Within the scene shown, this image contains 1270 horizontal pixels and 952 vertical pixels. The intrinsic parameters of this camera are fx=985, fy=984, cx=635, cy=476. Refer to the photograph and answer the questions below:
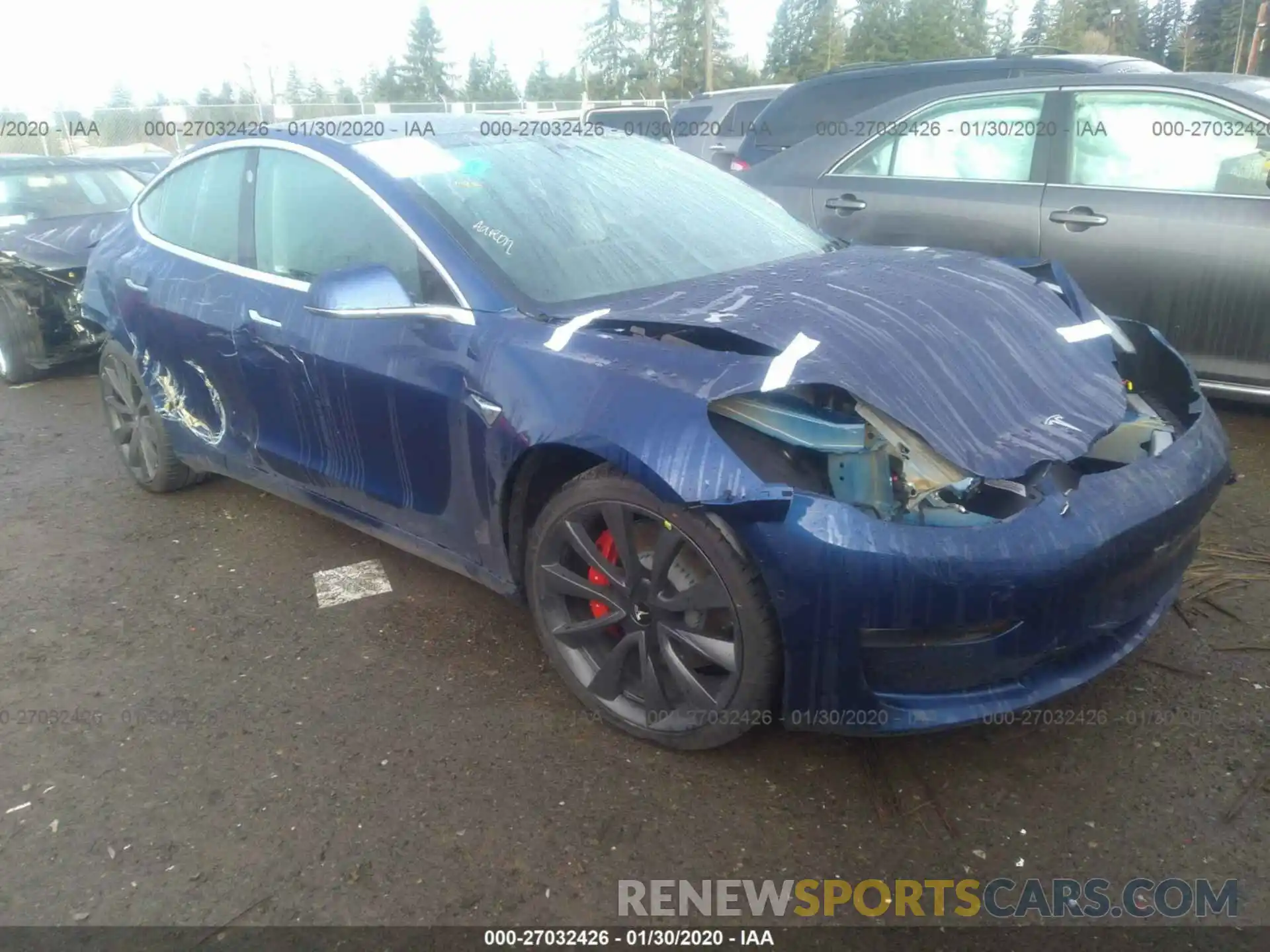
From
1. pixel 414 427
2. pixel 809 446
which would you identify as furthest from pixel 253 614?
pixel 809 446

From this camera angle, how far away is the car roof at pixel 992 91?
435 cm

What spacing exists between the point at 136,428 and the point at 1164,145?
4870 millimetres

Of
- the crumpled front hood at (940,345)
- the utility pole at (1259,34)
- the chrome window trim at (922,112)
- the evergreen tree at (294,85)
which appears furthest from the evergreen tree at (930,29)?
the crumpled front hood at (940,345)

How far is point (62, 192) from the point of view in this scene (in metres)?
7.34

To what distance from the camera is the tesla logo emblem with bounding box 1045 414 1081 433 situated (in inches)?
94.4

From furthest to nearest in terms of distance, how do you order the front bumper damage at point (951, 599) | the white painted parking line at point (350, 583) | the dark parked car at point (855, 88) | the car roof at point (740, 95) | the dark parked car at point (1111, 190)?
the car roof at point (740, 95), the dark parked car at point (855, 88), the dark parked car at point (1111, 190), the white painted parking line at point (350, 583), the front bumper damage at point (951, 599)

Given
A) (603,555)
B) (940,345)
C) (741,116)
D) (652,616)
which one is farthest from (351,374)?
(741,116)

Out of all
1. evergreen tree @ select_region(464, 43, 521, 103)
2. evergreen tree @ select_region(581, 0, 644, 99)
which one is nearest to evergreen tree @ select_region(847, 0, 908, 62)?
evergreen tree @ select_region(581, 0, 644, 99)

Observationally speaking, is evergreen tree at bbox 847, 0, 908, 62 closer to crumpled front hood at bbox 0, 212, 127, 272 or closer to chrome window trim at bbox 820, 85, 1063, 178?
chrome window trim at bbox 820, 85, 1063, 178

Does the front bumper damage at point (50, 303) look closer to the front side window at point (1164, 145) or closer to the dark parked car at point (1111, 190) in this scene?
the dark parked car at point (1111, 190)

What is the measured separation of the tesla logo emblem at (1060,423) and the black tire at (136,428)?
138 inches

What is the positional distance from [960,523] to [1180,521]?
0.64 meters

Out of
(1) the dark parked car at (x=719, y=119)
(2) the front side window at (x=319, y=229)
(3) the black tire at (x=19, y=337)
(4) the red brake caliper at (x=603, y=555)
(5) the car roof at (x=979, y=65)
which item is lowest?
(3) the black tire at (x=19, y=337)

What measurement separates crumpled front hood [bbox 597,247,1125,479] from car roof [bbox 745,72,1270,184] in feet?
7.26
